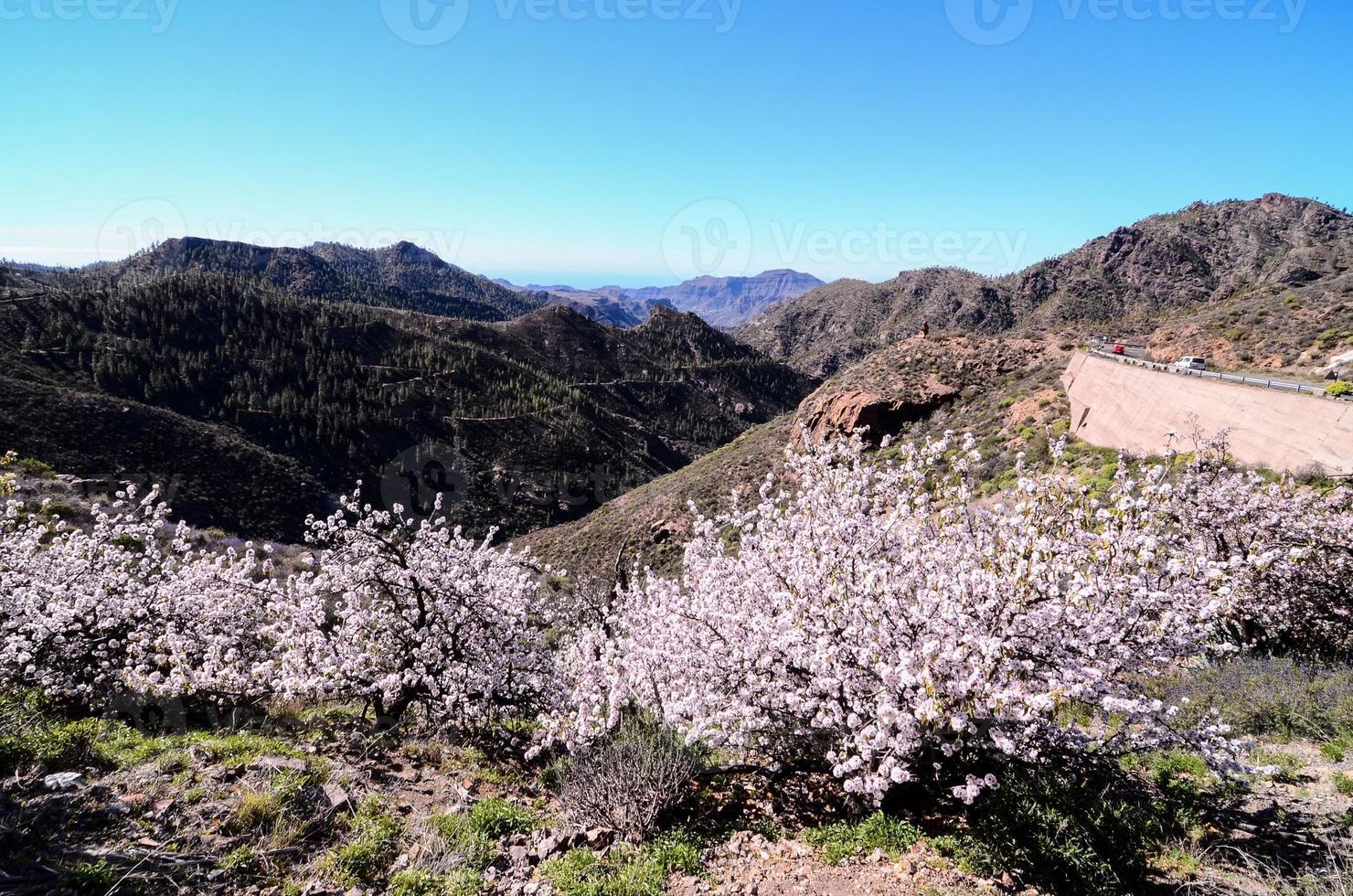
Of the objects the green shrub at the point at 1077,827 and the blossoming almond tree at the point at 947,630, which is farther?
the blossoming almond tree at the point at 947,630

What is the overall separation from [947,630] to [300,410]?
77289mm

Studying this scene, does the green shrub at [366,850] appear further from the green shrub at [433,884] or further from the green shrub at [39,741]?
the green shrub at [39,741]

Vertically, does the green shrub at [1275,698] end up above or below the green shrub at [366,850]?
above

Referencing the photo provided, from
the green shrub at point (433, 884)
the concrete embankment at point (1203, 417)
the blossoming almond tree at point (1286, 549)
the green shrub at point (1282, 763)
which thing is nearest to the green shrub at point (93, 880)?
the green shrub at point (433, 884)

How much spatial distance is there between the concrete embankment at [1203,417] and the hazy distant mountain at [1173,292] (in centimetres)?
935

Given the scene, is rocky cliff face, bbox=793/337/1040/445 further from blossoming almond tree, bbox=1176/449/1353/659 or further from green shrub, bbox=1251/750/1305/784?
green shrub, bbox=1251/750/1305/784

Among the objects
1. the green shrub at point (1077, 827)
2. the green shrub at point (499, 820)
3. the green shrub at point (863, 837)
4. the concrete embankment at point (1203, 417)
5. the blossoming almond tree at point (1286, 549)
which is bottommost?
the green shrub at point (499, 820)

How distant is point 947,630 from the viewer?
20.1ft

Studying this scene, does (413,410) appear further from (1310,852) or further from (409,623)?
(1310,852)

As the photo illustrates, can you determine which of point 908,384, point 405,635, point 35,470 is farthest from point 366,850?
point 35,470

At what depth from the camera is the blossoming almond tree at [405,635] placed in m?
10.5

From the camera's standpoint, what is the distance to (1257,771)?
7723mm

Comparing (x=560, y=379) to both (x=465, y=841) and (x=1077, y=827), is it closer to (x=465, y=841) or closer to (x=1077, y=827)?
(x=465, y=841)

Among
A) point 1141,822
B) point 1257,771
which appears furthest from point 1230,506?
point 1141,822
